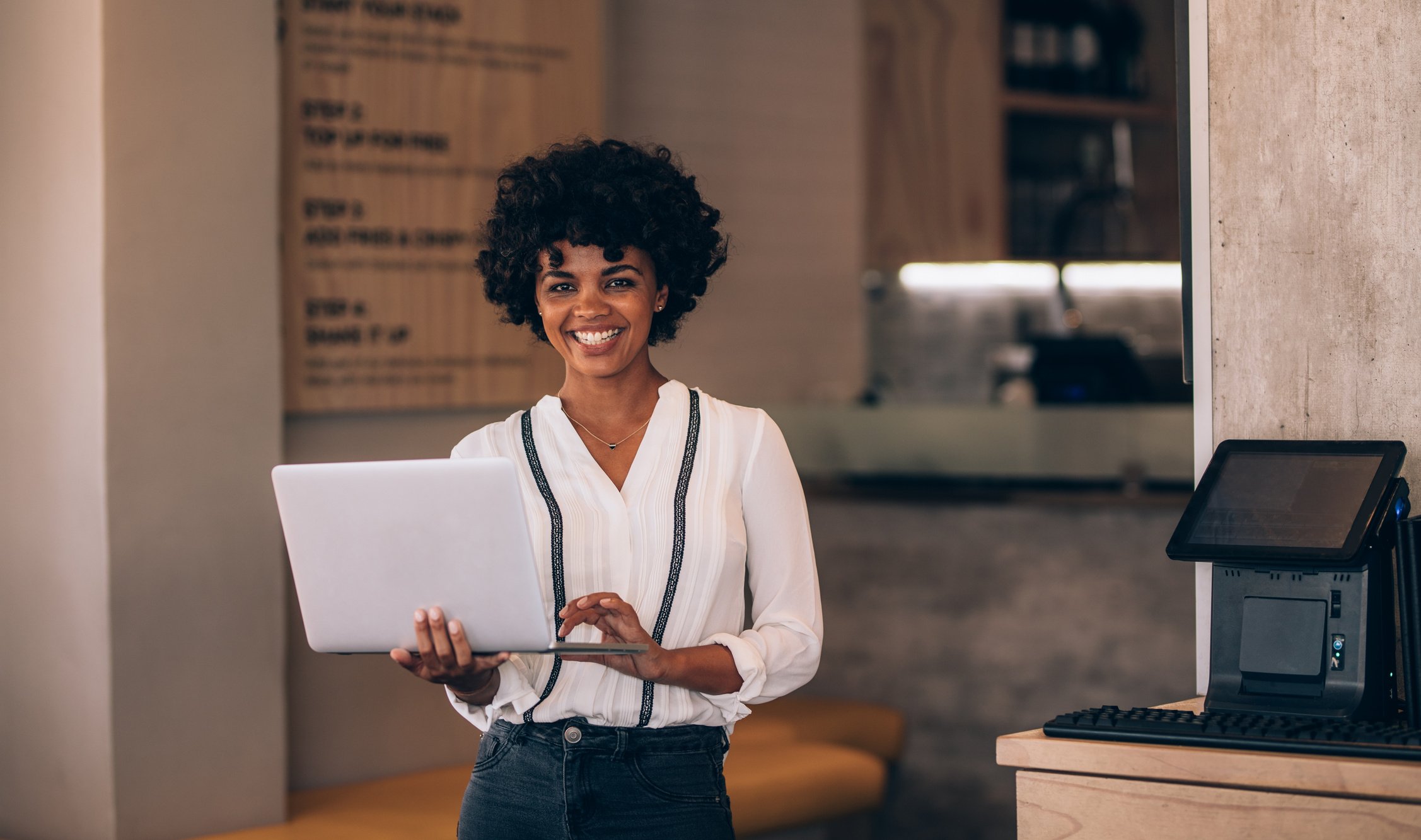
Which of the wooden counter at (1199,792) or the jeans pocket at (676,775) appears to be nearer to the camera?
the wooden counter at (1199,792)

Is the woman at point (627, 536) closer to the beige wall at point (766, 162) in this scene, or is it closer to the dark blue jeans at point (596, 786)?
the dark blue jeans at point (596, 786)

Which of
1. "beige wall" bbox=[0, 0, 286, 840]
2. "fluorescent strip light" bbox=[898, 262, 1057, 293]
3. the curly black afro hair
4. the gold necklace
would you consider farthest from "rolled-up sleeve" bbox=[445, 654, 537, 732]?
"fluorescent strip light" bbox=[898, 262, 1057, 293]

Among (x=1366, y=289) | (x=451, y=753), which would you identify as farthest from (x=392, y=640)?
(x=451, y=753)

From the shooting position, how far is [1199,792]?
1444 mm

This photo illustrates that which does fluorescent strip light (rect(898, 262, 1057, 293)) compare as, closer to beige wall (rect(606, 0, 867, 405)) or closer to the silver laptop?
beige wall (rect(606, 0, 867, 405))

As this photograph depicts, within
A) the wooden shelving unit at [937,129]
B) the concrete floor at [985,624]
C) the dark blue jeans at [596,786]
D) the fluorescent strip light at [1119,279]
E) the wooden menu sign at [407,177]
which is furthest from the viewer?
the fluorescent strip light at [1119,279]

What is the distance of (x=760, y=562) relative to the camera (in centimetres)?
170

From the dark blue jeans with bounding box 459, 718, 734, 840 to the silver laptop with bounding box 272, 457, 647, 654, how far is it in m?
0.17

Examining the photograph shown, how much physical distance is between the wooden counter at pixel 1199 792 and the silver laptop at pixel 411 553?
462mm

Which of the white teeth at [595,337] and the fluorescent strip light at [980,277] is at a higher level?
the fluorescent strip light at [980,277]

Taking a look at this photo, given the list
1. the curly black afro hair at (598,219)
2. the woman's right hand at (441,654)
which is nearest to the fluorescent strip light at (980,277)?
the curly black afro hair at (598,219)

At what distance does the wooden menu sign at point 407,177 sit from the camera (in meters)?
3.01

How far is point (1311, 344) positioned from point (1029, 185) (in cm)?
368

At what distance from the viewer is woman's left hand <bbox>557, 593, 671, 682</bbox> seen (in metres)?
1.51
